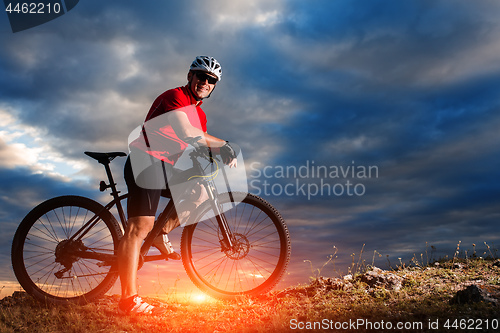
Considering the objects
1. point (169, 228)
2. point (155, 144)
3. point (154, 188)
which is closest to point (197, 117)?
point (155, 144)

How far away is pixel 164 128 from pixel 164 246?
1854 mm

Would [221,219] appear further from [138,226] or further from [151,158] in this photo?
[151,158]

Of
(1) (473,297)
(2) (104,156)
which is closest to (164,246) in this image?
(2) (104,156)

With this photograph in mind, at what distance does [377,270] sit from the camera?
6.45m

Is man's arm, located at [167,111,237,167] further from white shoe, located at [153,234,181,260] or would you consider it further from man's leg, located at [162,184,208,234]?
white shoe, located at [153,234,181,260]

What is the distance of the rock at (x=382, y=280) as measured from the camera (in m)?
5.55

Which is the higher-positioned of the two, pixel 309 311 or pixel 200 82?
pixel 200 82

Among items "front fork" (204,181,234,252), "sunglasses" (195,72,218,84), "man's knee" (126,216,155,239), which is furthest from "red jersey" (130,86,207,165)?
"man's knee" (126,216,155,239)

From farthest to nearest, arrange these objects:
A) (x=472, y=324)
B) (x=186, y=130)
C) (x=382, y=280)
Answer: (x=382, y=280)
(x=186, y=130)
(x=472, y=324)

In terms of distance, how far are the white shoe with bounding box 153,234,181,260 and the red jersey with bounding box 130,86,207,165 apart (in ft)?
4.04

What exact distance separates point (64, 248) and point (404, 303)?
17.4ft

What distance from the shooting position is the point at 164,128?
5.06 m

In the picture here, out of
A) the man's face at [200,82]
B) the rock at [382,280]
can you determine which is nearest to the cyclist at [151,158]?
the man's face at [200,82]

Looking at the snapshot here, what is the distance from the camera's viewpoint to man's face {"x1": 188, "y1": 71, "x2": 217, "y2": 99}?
216 inches
